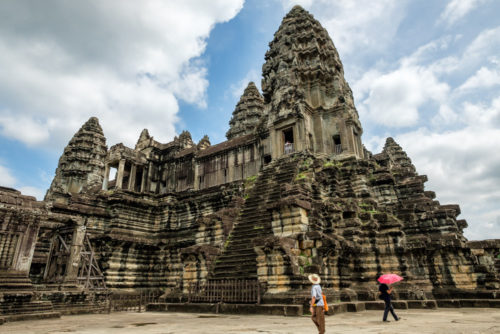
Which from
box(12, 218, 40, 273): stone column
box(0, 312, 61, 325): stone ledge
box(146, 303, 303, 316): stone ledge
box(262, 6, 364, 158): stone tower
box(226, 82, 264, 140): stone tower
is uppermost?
box(226, 82, 264, 140): stone tower

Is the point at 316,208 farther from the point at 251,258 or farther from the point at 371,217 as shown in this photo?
the point at 251,258

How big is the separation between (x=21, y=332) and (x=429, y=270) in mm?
15208

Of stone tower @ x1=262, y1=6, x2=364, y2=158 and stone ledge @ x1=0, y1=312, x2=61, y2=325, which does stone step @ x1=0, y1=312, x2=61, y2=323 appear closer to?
stone ledge @ x1=0, y1=312, x2=61, y2=325

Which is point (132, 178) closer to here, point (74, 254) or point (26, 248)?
point (74, 254)

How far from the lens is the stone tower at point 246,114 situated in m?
46.2

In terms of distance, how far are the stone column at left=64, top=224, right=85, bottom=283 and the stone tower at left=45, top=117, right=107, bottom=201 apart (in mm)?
28790

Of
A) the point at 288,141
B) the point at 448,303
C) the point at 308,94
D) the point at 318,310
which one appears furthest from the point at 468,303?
the point at 308,94

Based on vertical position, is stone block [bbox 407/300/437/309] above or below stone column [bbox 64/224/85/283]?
below

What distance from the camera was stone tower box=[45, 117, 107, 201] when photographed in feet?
148

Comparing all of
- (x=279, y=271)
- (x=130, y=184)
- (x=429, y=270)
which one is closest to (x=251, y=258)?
(x=279, y=271)

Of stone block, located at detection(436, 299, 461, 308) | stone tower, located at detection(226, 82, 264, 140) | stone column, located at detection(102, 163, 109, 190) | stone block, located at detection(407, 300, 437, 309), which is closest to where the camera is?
stone block, located at detection(407, 300, 437, 309)

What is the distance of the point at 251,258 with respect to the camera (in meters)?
13.9

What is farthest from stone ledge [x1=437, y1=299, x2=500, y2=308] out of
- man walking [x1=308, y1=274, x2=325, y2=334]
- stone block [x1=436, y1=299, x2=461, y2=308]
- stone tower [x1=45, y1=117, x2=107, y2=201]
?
stone tower [x1=45, y1=117, x2=107, y2=201]

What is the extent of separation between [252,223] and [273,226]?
179 cm
